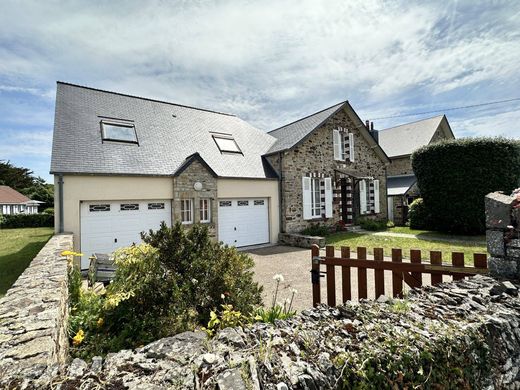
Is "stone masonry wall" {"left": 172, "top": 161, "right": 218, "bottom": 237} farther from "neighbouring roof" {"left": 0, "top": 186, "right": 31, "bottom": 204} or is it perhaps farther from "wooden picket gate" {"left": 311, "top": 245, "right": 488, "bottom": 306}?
"neighbouring roof" {"left": 0, "top": 186, "right": 31, "bottom": 204}

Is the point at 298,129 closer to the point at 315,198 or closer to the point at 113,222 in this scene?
the point at 315,198

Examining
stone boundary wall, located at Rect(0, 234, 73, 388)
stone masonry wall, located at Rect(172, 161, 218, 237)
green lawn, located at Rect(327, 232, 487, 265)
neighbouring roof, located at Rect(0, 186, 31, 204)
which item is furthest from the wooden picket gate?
neighbouring roof, located at Rect(0, 186, 31, 204)

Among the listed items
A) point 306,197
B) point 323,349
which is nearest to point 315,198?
point 306,197

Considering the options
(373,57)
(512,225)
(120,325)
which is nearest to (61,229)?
(120,325)

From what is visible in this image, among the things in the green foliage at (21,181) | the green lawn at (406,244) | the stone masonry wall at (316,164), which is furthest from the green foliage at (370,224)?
the green foliage at (21,181)

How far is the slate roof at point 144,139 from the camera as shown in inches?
383

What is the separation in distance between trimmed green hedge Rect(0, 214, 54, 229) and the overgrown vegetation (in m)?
25.3

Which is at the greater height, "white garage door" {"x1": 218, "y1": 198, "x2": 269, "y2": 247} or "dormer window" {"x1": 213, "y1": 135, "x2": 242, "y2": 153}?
"dormer window" {"x1": 213, "y1": 135, "x2": 242, "y2": 153}

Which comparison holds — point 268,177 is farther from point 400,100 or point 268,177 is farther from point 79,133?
point 400,100

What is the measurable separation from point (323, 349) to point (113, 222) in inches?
387

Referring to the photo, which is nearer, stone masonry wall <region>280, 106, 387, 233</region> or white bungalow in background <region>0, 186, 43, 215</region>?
stone masonry wall <region>280, 106, 387, 233</region>

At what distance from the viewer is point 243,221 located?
12586 mm

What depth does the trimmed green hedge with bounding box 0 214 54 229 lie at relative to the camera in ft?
72.8

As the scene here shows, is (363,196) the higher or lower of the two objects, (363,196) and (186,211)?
the higher
